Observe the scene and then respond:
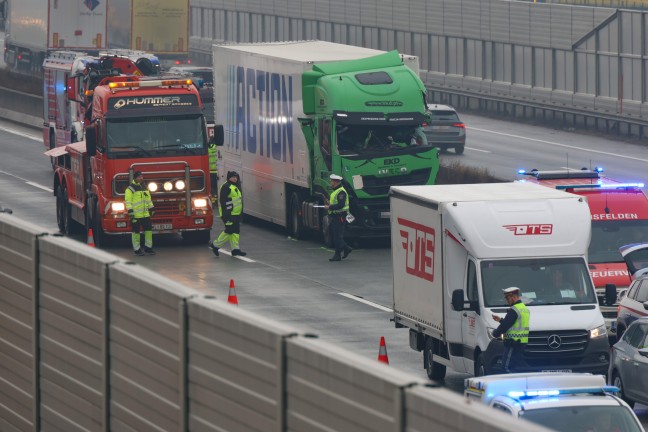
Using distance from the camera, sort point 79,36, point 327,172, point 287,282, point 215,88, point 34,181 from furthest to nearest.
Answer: point 79,36, point 34,181, point 215,88, point 327,172, point 287,282

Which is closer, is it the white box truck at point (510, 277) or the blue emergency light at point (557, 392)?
the blue emergency light at point (557, 392)

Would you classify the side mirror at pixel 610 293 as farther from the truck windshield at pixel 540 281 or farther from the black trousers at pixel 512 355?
the black trousers at pixel 512 355

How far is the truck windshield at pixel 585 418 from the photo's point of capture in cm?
1441

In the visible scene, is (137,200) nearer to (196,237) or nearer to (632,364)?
(196,237)

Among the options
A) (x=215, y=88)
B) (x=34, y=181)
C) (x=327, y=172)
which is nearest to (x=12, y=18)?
(x=34, y=181)

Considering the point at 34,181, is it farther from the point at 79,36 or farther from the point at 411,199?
the point at 411,199

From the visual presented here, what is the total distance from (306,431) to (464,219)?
1310 centimetres

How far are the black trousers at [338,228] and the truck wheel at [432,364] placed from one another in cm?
1089

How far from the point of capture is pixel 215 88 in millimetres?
39906

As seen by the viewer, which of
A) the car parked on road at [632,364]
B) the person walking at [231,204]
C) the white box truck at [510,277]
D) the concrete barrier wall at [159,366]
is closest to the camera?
the concrete barrier wall at [159,366]

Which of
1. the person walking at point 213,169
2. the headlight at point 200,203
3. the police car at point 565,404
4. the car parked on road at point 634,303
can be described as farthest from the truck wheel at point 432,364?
the person walking at point 213,169

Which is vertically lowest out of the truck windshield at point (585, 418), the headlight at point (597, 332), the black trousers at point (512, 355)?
the black trousers at point (512, 355)

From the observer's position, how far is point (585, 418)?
14.4 metres

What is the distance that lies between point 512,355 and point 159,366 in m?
11.1
